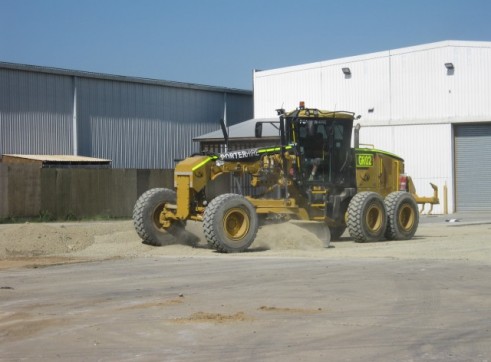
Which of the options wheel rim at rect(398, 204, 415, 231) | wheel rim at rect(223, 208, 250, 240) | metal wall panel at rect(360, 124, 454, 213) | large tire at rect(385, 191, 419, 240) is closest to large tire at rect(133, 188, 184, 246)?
wheel rim at rect(223, 208, 250, 240)

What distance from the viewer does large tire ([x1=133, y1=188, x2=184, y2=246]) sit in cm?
1931

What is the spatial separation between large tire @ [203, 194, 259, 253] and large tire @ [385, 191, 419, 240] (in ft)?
14.2

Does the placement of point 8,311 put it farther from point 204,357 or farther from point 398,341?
point 398,341

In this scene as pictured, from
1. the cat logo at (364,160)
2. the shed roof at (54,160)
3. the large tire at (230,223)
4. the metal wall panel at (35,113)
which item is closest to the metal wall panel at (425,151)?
the shed roof at (54,160)

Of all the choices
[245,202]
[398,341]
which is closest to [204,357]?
[398,341]

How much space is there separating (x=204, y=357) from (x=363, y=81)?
33.7m

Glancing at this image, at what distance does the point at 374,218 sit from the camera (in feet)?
67.9

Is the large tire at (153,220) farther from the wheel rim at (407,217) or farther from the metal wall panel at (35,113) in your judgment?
the metal wall panel at (35,113)

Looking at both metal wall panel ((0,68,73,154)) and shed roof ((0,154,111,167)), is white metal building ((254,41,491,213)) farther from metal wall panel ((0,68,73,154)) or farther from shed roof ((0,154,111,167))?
metal wall panel ((0,68,73,154))

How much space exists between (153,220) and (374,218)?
543 cm

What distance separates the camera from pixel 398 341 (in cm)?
862

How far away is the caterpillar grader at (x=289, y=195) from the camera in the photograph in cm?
1820

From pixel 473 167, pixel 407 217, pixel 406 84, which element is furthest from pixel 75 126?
pixel 407 217

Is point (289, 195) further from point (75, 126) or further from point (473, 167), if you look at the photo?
point (75, 126)
